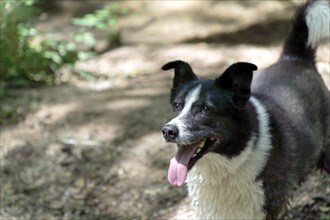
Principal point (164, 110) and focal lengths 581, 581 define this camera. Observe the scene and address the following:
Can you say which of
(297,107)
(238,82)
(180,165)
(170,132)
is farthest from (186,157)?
(297,107)

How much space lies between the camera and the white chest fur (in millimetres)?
3771

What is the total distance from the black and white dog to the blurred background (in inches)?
27.5

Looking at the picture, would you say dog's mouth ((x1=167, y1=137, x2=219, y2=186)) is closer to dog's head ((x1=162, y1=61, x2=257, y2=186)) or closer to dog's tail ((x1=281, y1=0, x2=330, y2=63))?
dog's head ((x1=162, y1=61, x2=257, y2=186))

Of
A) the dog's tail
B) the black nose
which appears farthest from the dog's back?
the black nose

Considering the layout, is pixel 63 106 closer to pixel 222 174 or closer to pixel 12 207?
pixel 12 207

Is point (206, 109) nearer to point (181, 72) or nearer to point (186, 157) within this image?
point (186, 157)

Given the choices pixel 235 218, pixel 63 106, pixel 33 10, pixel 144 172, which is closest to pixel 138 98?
pixel 63 106

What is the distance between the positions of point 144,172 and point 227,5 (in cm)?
522

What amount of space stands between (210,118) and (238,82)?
31 centimetres

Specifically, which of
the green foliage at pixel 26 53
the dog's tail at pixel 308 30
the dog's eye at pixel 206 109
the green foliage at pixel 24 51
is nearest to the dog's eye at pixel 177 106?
the dog's eye at pixel 206 109

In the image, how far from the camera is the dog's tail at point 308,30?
4445mm

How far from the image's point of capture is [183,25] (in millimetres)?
9641

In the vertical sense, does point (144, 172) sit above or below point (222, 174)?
below

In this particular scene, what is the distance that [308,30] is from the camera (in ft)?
14.8
